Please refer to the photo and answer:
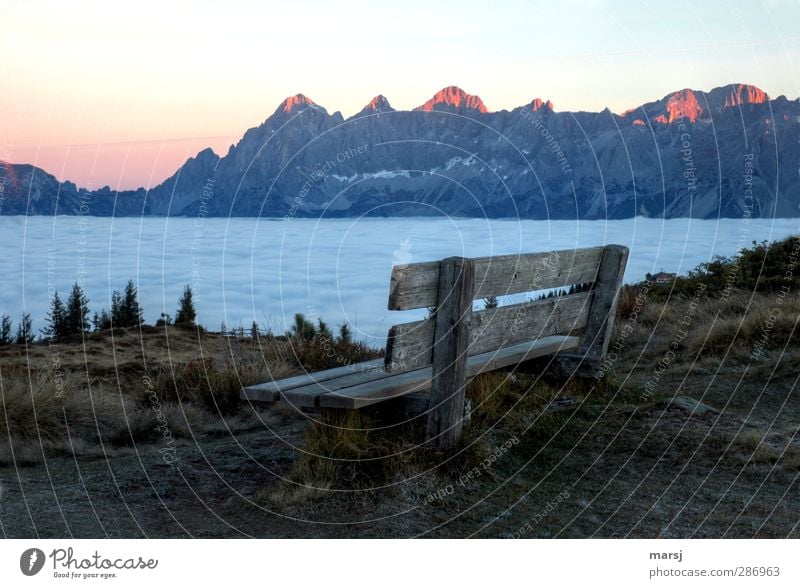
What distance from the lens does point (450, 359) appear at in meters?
5.45

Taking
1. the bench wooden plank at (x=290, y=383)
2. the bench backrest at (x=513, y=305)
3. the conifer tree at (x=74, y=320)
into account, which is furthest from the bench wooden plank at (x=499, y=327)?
the conifer tree at (x=74, y=320)

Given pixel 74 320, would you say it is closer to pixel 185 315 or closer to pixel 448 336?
pixel 185 315

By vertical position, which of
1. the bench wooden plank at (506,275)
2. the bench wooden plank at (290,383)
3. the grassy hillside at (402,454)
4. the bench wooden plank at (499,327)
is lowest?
the grassy hillside at (402,454)

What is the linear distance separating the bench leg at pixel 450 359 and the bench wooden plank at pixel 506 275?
12 cm

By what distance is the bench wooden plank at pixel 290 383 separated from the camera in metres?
5.23

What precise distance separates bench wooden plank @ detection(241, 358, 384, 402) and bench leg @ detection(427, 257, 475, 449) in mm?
571

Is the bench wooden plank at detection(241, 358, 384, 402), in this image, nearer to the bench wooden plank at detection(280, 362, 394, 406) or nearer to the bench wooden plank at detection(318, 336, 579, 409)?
the bench wooden plank at detection(280, 362, 394, 406)

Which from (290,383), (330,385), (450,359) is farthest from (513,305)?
(290,383)

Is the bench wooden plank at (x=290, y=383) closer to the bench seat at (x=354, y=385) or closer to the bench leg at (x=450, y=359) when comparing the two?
the bench seat at (x=354, y=385)

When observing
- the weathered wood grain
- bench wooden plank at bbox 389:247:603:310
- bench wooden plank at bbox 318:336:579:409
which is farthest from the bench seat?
the weathered wood grain

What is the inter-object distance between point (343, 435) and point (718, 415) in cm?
321

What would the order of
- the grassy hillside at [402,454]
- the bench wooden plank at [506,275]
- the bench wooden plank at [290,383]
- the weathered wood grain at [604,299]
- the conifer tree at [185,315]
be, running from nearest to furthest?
the bench wooden plank at [506,275], the grassy hillside at [402,454], the bench wooden plank at [290,383], the weathered wood grain at [604,299], the conifer tree at [185,315]

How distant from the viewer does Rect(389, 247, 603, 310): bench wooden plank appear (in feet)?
16.4

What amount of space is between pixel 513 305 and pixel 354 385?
56.1 inches
